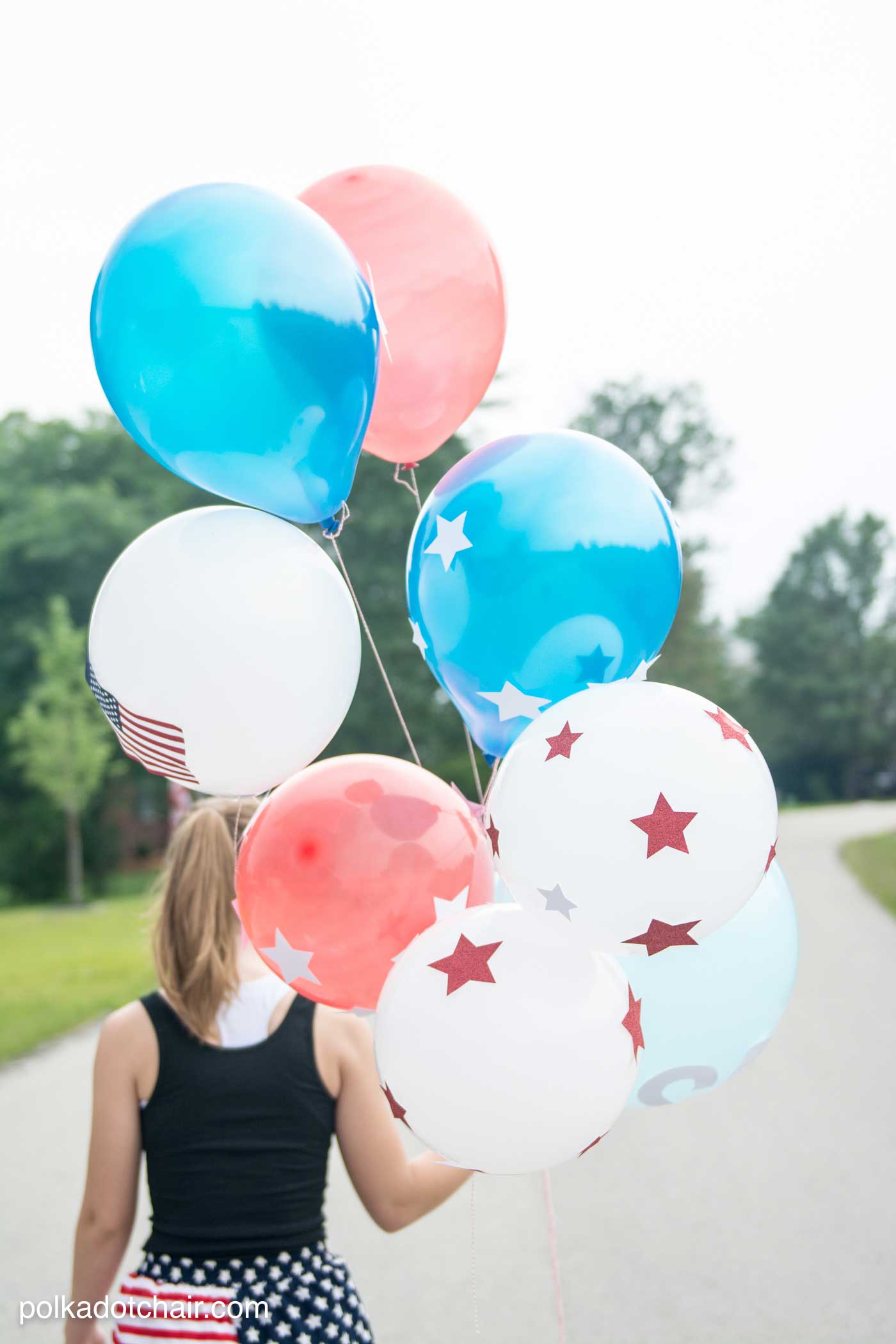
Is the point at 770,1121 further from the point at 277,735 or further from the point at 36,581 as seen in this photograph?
the point at 36,581

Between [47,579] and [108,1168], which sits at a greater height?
[108,1168]

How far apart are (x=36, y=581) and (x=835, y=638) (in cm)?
3554

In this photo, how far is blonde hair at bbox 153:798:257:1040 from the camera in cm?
193

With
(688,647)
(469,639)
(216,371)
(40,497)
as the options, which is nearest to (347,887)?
(469,639)

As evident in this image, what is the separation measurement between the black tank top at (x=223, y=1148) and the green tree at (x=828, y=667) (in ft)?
155

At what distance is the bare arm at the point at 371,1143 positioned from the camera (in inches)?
78.0

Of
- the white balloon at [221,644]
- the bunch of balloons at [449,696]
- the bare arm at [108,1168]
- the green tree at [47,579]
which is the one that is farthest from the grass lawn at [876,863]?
the green tree at [47,579]

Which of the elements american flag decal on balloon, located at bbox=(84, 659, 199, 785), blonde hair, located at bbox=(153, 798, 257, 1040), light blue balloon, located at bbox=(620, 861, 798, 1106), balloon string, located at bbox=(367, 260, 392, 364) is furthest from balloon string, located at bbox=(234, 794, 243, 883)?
balloon string, located at bbox=(367, 260, 392, 364)

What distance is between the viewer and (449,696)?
2.08 m

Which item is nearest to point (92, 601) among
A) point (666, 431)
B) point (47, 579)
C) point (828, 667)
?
point (47, 579)

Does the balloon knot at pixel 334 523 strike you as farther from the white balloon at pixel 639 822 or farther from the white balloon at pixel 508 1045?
the white balloon at pixel 508 1045

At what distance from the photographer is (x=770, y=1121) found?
18.7 ft

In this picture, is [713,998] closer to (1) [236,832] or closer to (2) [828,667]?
(1) [236,832]

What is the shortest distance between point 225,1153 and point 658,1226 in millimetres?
3161
